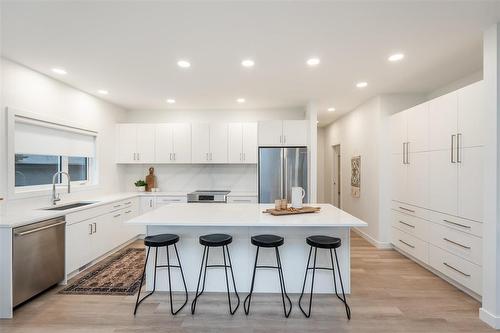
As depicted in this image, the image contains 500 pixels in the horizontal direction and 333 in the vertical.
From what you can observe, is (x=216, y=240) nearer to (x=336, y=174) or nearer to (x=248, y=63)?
(x=248, y=63)

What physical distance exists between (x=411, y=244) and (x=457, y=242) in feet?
3.03

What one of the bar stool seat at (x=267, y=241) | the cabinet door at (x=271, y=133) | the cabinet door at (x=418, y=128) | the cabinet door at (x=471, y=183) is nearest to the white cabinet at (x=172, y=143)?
the cabinet door at (x=271, y=133)

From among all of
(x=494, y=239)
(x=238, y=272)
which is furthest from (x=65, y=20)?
(x=494, y=239)

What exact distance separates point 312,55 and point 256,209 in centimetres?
188

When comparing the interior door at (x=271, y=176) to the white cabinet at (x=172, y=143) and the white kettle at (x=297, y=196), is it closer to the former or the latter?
the white cabinet at (x=172, y=143)

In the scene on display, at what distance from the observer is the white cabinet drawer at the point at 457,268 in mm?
2697

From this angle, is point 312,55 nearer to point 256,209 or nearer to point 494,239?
point 256,209

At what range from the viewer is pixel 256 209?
10.5ft

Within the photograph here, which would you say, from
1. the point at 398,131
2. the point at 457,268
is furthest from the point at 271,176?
the point at 457,268

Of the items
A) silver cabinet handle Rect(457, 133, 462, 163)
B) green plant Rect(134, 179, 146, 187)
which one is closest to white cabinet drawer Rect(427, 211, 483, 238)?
silver cabinet handle Rect(457, 133, 462, 163)

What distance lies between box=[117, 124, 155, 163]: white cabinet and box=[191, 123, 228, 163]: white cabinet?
91 centimetres

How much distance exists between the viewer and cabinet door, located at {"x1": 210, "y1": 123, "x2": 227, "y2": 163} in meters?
5.30

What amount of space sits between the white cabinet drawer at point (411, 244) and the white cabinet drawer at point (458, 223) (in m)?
0.43

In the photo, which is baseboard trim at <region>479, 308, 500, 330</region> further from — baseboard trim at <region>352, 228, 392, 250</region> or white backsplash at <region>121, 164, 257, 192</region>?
white backsplash at <region>121, 164, 257, 192</region>
